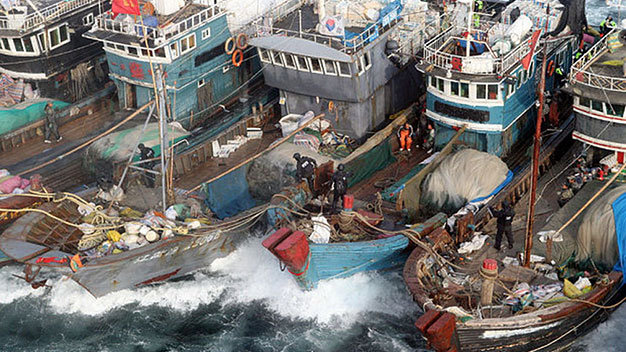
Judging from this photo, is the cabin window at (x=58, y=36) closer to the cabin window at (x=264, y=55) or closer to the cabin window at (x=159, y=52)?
the cabin window at (x=159, y=52)

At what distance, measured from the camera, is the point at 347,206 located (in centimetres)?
2670

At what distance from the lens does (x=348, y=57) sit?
100 feet

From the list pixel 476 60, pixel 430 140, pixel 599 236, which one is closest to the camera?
pixel 599 236

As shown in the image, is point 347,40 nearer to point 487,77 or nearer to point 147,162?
point 487,77

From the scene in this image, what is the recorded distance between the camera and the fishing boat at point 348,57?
103 feet

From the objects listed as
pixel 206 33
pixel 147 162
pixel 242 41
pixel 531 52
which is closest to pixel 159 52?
pixel 206 33

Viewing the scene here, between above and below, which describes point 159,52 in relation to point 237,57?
above

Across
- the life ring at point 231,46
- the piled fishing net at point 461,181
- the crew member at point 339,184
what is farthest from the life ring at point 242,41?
the piled fishing net at point 461,181

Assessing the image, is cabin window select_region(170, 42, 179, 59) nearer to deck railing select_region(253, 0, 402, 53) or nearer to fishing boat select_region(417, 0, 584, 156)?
deck railing select_region(253, 0, 402, 53)

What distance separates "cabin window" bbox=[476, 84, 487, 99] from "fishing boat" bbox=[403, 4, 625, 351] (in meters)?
4.51

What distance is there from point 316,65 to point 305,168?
4813 mm

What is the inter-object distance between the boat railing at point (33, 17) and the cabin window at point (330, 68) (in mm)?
13625

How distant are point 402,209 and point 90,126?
49.5 ft

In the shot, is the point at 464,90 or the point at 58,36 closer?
the point at 464,90
